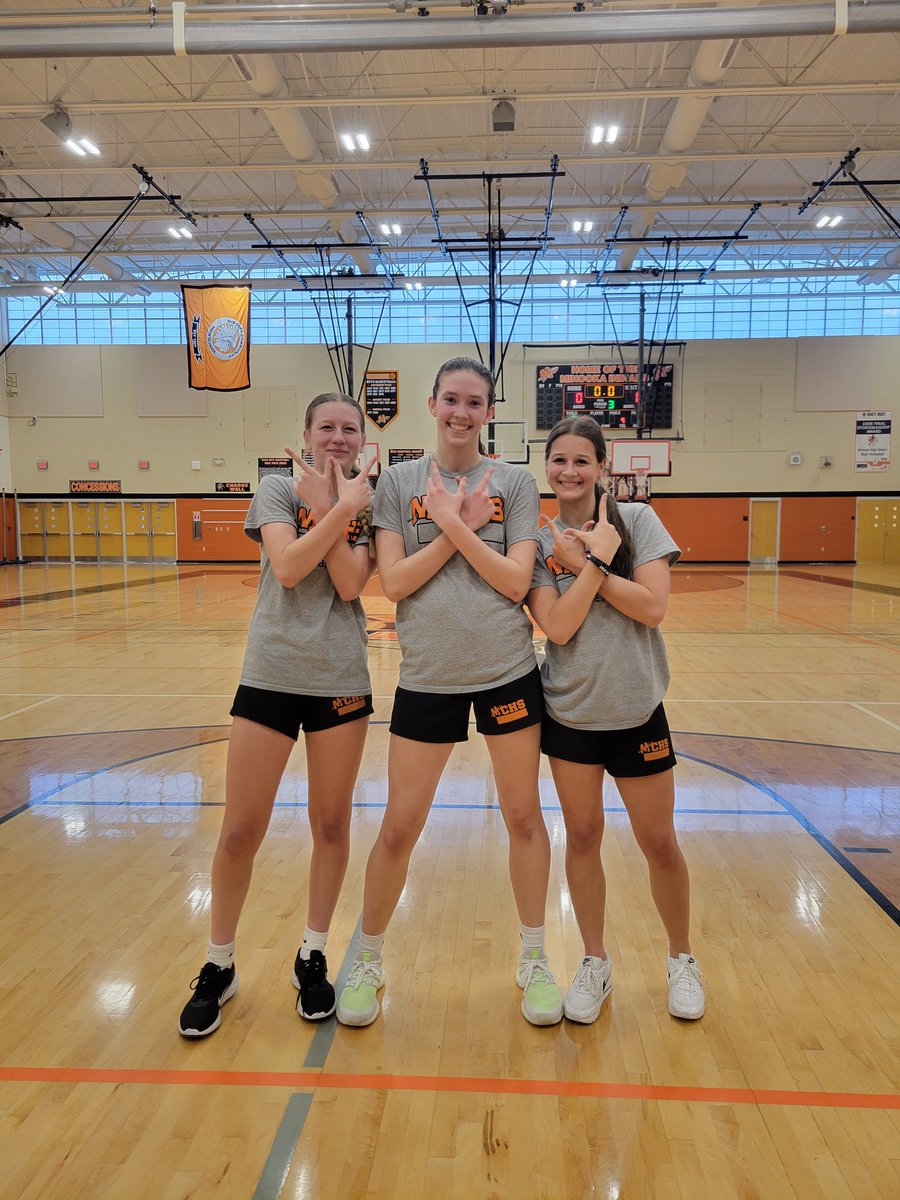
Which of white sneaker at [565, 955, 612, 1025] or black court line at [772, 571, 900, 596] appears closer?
white sneaker at [565, 955, 612, 1025]

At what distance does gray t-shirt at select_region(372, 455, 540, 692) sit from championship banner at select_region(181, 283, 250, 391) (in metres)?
13.0

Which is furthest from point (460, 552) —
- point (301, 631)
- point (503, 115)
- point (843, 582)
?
point (843, 582)

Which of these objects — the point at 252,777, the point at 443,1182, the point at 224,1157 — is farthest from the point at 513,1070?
the point at 252,777

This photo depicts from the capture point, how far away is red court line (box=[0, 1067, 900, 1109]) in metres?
1.88

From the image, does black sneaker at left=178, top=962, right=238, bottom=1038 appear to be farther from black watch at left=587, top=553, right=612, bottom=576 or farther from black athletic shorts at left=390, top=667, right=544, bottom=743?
black watch at left=587, top=553, right=612, bottom=576

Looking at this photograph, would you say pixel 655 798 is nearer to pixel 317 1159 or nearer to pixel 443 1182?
pixel 443 1182

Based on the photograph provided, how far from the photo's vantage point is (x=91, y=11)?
7.50m

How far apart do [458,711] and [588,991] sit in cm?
87

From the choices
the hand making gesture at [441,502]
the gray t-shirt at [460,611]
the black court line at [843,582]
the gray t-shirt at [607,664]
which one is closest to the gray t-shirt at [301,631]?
the gray t-shirt at [460,611]

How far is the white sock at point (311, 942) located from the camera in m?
2.29

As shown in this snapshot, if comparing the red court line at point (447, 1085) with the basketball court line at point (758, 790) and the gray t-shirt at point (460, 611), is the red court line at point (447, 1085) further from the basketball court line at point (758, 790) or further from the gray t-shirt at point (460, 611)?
the basketball court line at point (758, 790)

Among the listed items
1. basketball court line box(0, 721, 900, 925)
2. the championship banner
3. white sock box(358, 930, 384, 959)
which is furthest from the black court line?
white sock box(358, 930, 384, 959)

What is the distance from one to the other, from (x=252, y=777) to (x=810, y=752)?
12.5 feet

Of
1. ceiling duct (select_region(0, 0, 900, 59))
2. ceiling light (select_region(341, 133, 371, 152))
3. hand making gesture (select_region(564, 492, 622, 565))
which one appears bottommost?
hand making gesture (select_region(564, 492, 622, 565))
